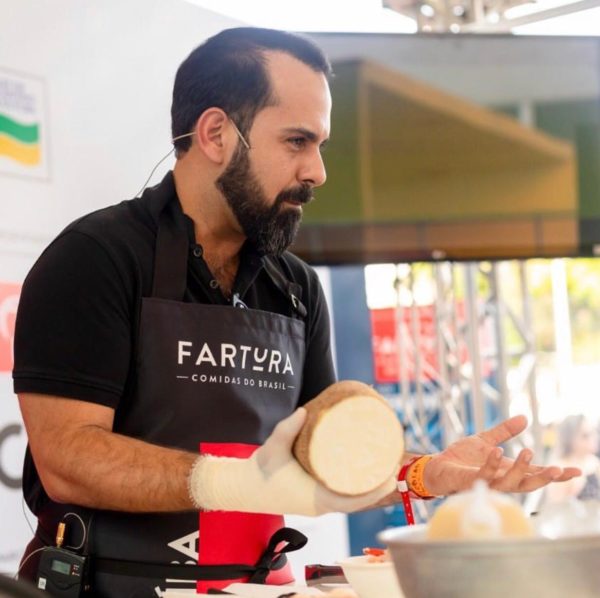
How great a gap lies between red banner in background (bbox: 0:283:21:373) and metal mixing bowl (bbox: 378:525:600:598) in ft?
6.13

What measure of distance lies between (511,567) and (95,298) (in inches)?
35.8

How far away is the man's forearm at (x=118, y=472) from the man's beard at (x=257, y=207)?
1.55 feet

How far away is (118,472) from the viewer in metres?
1.41

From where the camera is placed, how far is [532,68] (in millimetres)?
4547

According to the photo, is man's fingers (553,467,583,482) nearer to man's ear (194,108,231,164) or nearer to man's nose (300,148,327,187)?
man's nose (300,148,327,187)

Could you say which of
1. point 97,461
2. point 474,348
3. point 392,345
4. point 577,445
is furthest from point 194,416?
point 392,345

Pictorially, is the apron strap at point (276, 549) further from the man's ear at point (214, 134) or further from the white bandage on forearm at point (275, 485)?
the man's ear at point (214, 134)

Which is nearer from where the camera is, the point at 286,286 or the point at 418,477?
the point at 418,477

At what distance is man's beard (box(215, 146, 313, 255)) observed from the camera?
1.77 meters

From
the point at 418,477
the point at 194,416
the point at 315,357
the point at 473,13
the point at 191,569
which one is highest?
the point at 473,13

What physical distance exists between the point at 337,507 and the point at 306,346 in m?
0.90

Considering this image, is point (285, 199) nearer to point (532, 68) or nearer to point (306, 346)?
point (306, 346)

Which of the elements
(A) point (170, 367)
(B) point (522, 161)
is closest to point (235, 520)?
(A) point (170, 367)

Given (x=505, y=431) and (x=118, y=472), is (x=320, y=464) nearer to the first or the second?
(x=118, y=472)
